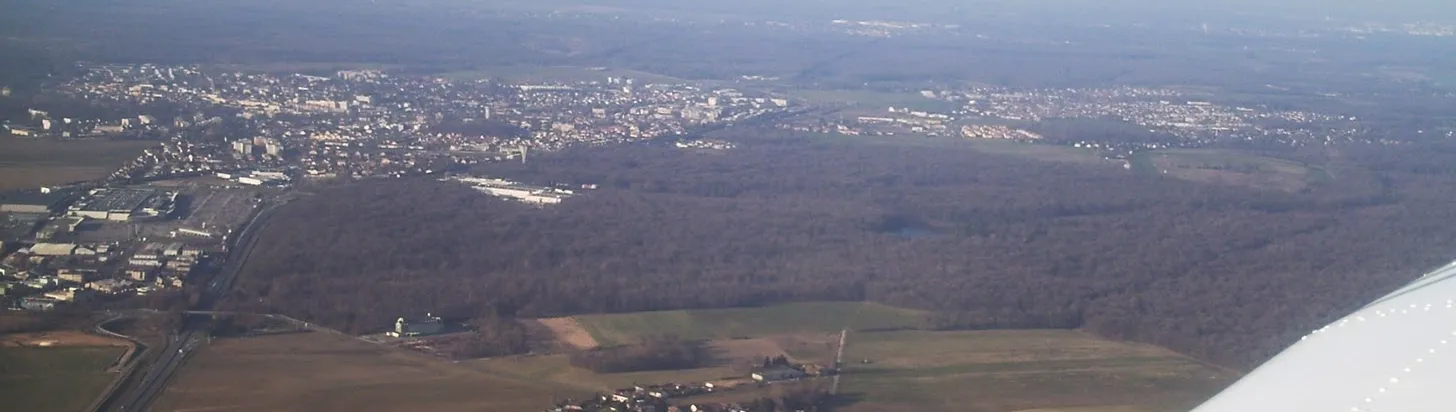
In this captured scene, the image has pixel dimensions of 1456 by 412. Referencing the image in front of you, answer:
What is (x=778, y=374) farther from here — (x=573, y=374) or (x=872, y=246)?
(x=872, y=246)

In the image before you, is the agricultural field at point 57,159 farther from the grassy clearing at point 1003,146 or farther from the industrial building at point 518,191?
the grassy clearing at point 1003,146

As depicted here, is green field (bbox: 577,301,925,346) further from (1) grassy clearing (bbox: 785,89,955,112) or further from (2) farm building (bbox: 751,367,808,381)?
(1) grassy clearing (bbox: 785,89,955,112)

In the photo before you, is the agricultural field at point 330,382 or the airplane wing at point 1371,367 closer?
the airplane wing at point 1371,367

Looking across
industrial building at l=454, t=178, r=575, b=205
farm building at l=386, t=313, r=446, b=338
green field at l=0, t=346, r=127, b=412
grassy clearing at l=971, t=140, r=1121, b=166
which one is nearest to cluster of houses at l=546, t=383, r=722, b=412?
farm building at l=386, t=313, r=446, b=338

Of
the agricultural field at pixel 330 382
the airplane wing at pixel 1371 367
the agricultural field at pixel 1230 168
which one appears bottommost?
the agricultural field at pixel 1230 168

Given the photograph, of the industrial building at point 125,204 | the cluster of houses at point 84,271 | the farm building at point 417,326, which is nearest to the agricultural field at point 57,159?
the industrial building at point 125,204

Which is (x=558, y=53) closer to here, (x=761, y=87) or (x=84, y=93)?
(x=761, y=87)

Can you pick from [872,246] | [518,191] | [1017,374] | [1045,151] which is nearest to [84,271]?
[518,191]

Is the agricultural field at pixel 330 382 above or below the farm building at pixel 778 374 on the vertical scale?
above
